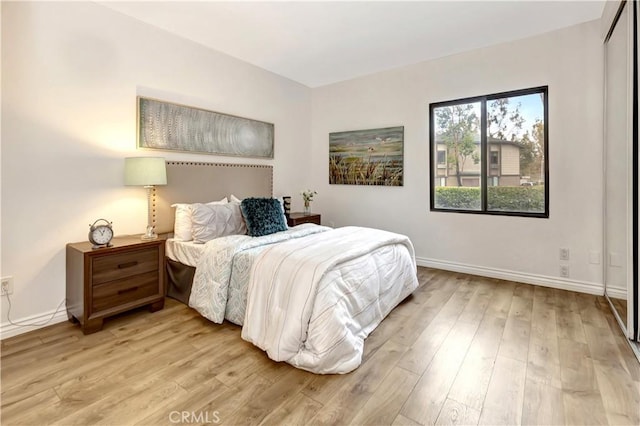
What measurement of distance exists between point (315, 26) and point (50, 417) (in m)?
3.59

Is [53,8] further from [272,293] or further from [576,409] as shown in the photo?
[576,409]

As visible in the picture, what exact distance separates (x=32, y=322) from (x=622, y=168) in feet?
15.8

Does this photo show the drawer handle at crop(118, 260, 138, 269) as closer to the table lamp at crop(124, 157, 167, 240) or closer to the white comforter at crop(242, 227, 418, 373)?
the table lamp at crop(124, 157, 167, 240)

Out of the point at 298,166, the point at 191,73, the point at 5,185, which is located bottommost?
the point at 5,185

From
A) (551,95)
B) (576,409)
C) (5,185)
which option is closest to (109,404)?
(5,185)

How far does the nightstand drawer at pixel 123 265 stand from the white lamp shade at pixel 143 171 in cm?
60

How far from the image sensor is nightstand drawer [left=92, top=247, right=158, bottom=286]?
2452mm

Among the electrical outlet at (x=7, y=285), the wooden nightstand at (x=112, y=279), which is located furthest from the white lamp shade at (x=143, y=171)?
the electrical outlet at (x=7, y=285)

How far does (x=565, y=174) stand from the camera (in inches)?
131

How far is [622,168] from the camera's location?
8.33ft

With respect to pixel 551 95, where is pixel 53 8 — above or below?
above

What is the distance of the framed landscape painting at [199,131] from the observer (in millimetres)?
3180

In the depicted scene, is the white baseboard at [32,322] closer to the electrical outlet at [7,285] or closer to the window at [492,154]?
the electrical outlet at [7,285]

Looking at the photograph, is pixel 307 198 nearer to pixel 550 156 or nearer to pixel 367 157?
pixel 367 157
